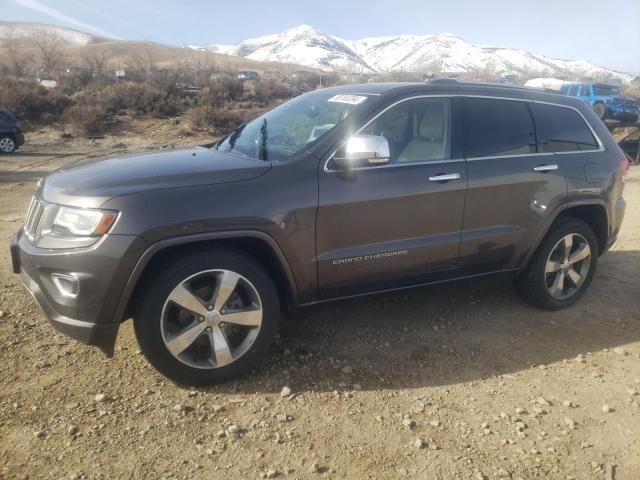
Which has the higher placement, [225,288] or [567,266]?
[225,288]

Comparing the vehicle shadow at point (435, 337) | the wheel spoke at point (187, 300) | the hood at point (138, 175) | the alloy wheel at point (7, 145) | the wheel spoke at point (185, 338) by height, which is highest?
the hood at point (138, 175)

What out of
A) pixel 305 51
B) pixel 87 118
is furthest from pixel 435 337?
pixel 305 51

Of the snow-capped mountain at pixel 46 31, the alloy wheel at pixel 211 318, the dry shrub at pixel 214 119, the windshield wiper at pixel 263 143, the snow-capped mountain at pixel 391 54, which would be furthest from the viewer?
the snow-capped mountain at pixel 391 54

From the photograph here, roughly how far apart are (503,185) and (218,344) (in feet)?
7.62

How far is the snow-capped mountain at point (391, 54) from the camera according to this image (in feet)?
460

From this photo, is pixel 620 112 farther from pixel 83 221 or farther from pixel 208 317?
pixel 83 221

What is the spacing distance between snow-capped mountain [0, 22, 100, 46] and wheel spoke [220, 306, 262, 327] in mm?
154348

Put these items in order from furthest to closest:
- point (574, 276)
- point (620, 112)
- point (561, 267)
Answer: point (620, 112) → point (574, 276) → point (561, 267)

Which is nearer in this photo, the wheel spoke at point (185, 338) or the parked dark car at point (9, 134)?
the wheel spoke at point (185, 338)

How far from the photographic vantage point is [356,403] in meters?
2.95

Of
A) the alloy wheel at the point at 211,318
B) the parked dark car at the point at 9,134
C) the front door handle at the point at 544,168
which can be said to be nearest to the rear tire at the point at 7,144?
the parked dark car at the point at 9,134

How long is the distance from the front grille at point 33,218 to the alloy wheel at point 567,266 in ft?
12.1

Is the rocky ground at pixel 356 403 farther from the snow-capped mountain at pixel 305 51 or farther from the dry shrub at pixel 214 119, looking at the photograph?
the snow-capped mountain at pixel 305 51

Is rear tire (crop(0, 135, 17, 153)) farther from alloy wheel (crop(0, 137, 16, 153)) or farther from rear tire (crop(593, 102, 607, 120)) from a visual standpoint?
rear tire (crop(593, 102, 607, 120))
